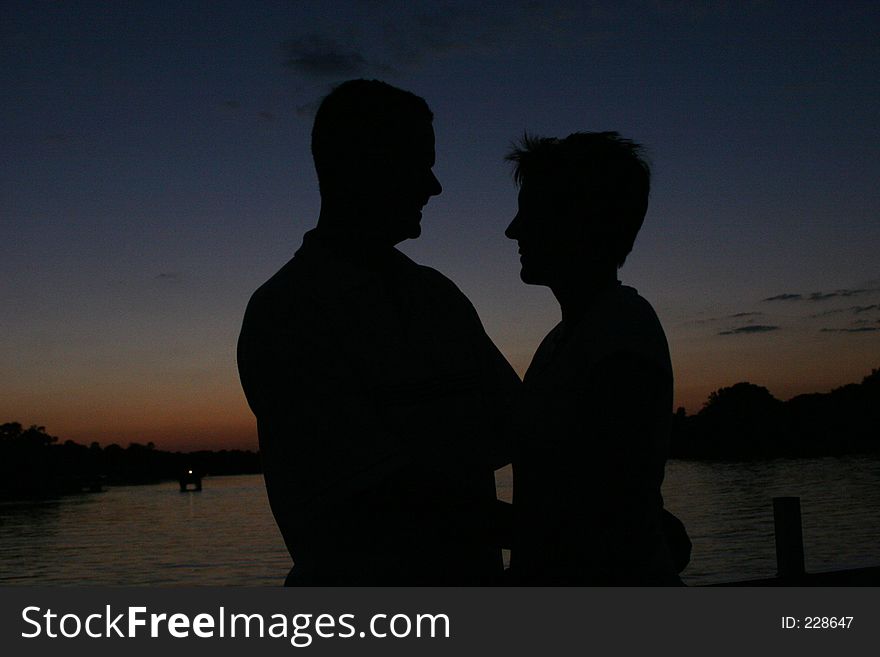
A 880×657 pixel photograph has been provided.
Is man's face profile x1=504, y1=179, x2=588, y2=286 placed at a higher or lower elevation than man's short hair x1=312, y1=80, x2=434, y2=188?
lower

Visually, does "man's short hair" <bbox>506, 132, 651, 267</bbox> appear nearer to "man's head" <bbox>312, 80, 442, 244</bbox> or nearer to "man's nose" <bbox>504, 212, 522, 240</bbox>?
"man's nose" <bbox>504, 212, 522, 240</bbox>

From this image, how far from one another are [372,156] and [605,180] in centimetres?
78

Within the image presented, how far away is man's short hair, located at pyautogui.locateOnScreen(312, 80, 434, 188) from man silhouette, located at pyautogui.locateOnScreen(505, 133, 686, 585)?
47cm

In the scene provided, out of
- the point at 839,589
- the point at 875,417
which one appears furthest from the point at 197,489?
the point at 839,589

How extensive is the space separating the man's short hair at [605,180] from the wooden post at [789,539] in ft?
28.1

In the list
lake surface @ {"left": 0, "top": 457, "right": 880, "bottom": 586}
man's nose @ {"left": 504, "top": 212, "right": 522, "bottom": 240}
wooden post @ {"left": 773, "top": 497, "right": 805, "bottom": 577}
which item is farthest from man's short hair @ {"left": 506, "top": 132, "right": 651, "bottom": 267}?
lake surface @ {"left": 0, "top": 457, "right": 880, "bottom": 586}

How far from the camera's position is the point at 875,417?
16512cm

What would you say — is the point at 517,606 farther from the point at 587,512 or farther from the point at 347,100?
the point at 347,100

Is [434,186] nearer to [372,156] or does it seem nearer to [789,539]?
[372,156]

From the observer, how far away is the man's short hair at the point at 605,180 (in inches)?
97.7

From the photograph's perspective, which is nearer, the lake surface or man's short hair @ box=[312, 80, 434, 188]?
man's short hair @ box=[312, 80, 434, 188]

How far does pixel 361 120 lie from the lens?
8.89 ft

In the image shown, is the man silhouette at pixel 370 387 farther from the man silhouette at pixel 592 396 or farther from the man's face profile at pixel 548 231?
the man's face profile at pixel 548 231

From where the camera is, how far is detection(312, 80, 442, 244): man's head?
272cm
